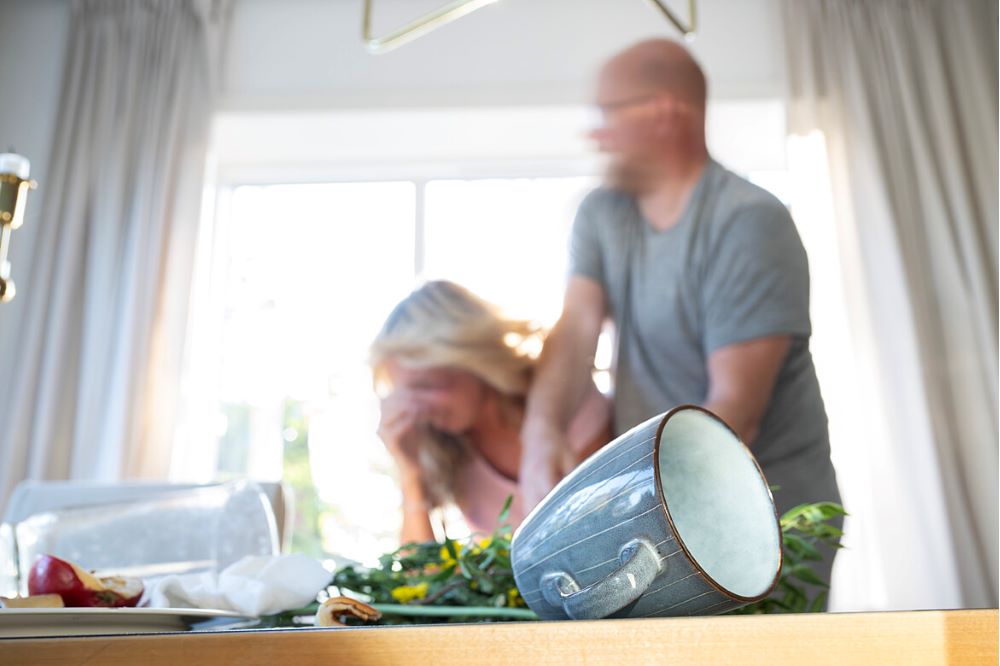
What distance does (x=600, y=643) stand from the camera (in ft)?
0.90

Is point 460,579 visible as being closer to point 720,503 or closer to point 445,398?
point 720,503

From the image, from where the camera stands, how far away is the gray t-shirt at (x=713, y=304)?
73.4 inches

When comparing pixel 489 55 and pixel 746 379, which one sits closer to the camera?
pixel 746 379

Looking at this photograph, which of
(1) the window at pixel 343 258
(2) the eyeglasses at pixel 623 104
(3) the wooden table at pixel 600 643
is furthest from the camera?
(1) the window at pixel 343 258

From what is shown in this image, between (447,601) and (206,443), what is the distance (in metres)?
1.94

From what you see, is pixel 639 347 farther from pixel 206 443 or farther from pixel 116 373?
pixel 116 373

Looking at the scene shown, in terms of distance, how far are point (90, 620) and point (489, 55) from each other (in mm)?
2392

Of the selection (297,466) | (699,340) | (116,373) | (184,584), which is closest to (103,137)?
(116,373)

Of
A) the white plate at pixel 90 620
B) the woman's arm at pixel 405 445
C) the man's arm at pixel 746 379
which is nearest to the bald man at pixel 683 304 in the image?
the man's arm at pixel 746 379

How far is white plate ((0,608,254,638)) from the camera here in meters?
0.39

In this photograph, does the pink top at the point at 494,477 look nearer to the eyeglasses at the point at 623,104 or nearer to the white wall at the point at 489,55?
the eyeglasses at the point at 623,104

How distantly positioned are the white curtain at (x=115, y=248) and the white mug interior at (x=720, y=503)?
2091 mm

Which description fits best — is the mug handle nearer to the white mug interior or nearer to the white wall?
the white mug interior

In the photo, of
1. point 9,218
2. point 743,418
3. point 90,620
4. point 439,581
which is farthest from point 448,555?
point 743,418
